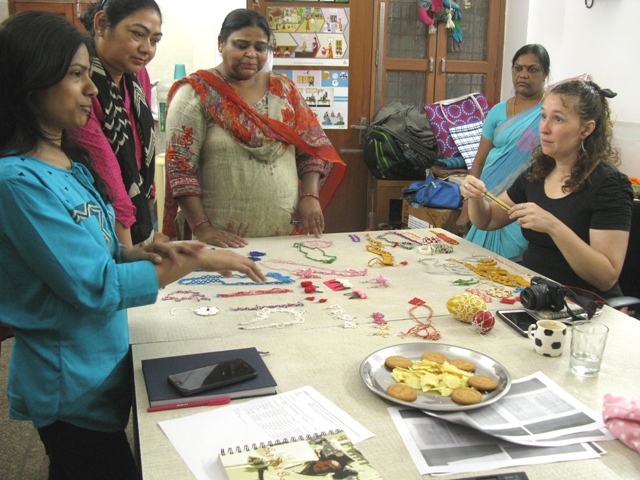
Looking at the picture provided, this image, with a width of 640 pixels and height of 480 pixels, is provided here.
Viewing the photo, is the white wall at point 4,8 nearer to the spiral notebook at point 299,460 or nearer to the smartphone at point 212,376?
the smartphone at point 212,376

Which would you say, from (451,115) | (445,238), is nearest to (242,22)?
(445,238)

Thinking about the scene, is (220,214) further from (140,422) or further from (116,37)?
(140,422)

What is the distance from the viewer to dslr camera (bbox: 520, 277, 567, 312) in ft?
5.23

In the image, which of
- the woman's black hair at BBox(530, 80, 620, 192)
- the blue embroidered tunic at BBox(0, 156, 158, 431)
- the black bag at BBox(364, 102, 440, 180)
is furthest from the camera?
the black bag at BBox(364, 102, 440, 180)

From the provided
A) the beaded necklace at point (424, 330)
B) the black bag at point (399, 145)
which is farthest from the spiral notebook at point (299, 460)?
the black bag at point (399, 145)

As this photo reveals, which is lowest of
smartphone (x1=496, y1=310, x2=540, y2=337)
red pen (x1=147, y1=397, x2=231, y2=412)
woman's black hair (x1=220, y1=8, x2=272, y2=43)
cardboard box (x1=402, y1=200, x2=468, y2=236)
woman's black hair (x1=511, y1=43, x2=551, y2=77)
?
cardboard box (x1=402, y1=200, x2=468, y2=236)

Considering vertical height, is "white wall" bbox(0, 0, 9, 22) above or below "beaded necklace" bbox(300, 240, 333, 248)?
above

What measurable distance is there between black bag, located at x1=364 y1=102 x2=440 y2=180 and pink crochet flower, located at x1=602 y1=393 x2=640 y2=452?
334cm

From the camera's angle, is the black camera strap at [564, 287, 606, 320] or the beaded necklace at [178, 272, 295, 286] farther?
the beaded necklace at [178, 272, 295, 286]

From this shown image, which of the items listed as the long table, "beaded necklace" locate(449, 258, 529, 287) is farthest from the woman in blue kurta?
"beaded necklace" locate(449, 258, 529, 287)

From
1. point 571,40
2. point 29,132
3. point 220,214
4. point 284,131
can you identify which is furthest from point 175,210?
point 571,40

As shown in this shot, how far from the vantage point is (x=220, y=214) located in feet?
7.85

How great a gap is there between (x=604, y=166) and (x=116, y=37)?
1.60 meters

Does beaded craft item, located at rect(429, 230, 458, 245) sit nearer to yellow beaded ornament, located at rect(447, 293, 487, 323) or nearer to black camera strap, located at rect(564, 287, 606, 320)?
black camera strap, located at rect(564, 287, 606, 320)
